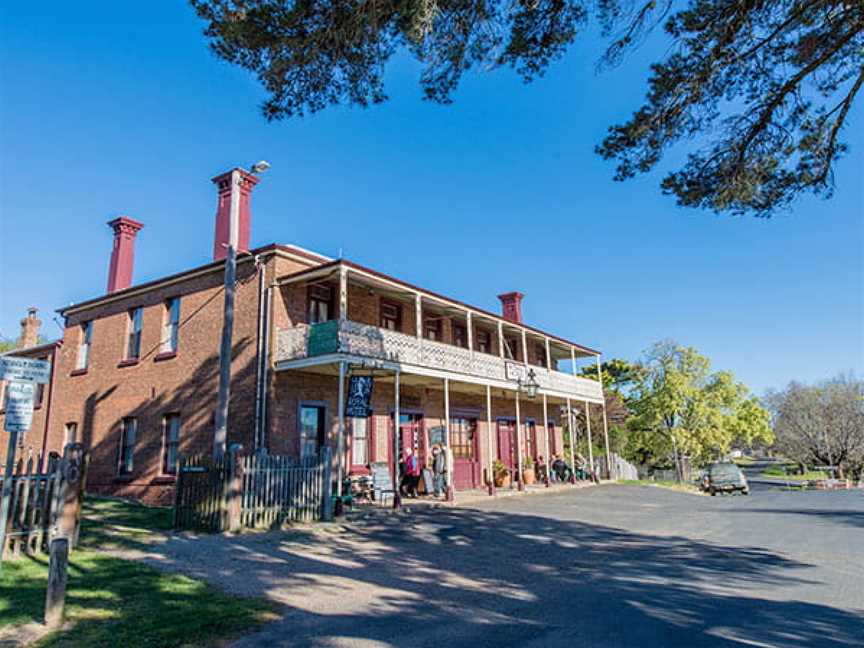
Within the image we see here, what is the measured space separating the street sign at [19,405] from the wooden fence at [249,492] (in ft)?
15.0

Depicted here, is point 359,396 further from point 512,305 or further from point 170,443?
point 512,305

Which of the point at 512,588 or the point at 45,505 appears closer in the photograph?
the point at 512,588

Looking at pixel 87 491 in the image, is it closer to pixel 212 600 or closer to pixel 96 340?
pixel 96 340

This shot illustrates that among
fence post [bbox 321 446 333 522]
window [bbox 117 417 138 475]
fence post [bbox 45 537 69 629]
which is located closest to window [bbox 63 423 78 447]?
window [bbox 117 417 138 475]

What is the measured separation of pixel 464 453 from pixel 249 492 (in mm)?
11431

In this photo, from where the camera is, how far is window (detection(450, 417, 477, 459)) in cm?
2114

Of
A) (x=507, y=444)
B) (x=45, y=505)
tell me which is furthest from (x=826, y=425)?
(x=45, y=505)

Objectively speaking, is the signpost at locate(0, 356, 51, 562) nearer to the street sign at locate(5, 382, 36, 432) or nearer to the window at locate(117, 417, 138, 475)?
A: the street sign at locate(5, 382, 36, 432)

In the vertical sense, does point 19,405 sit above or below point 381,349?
below

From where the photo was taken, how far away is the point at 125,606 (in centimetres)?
604

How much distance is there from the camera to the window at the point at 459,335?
22391mm

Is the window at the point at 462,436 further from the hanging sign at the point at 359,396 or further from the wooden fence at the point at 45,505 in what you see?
the wooden fence at the point at 45,505

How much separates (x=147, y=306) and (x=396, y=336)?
320 inches

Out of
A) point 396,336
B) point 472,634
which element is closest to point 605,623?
point 472,634
